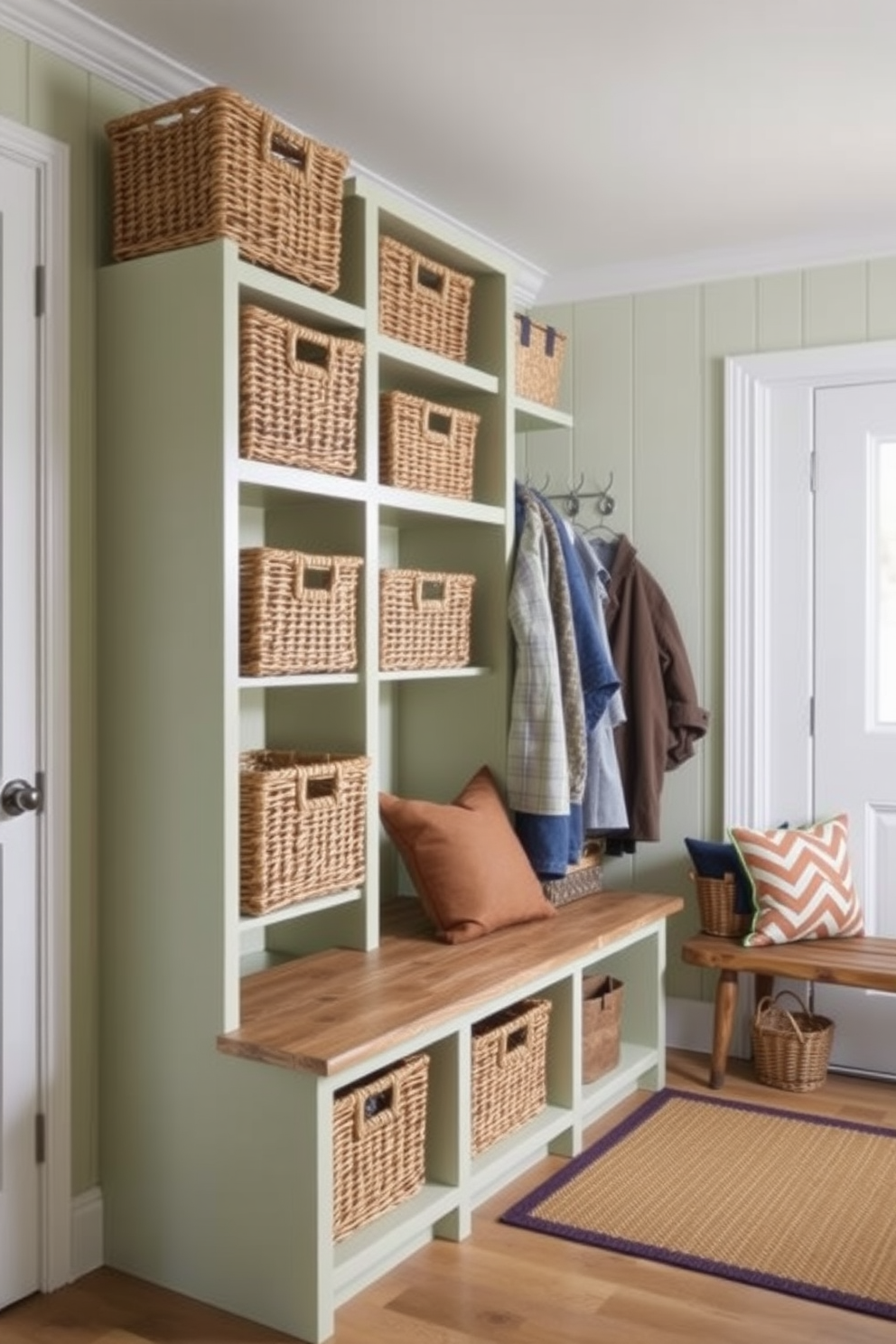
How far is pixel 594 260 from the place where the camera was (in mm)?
4223

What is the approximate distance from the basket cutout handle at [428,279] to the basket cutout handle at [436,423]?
0.95 feet

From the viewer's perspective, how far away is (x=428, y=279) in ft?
11.5

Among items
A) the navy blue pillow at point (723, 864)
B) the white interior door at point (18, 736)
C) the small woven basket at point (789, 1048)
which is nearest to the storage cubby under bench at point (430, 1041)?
the navy blue pillow at point (723, 864)

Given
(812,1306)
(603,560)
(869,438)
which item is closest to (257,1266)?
(812,1306)

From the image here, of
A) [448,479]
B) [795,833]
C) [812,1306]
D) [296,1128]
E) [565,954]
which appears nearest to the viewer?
[296,1128]

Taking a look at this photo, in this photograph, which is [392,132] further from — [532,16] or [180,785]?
[180,785]

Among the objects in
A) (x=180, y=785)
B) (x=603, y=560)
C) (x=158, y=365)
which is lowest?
(x=180, y=785)

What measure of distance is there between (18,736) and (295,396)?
890mm

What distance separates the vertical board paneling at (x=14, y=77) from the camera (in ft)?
8.21

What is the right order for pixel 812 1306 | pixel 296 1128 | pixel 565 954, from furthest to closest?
pixel 565 954
pixel 812 1306
pixel 296 1128

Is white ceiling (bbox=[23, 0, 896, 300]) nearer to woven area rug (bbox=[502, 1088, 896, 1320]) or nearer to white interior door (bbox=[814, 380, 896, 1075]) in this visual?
white interior door (bbox=[814, 380, 896, 1075])

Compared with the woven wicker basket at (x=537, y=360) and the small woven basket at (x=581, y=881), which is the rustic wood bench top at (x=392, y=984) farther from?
the woven wicker basket at (x=537, y=360)

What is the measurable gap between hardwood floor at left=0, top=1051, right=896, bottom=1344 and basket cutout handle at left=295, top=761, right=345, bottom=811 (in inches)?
37.9

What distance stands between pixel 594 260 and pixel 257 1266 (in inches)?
123
